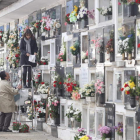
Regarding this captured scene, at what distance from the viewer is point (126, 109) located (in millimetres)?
9570

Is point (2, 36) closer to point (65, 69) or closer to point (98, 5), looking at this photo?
point (65, 69)

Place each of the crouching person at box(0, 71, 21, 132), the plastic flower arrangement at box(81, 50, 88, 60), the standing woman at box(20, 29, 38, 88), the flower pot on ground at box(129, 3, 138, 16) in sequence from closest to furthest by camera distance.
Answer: the flower pot on ground at box(129, 3, 138, 16)
the plastic flower arrangement at box(81, 50, 88, 60)
the crouching person at box(0, 71, 21, 132)
the standing woman at box(20, 29, 38, 88)

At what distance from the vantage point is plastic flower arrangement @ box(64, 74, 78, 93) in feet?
40.3

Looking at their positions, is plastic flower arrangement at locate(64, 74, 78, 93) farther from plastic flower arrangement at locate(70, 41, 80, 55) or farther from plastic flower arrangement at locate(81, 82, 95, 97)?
plastic flower arrangement at locate(81, 82, 95, 97)

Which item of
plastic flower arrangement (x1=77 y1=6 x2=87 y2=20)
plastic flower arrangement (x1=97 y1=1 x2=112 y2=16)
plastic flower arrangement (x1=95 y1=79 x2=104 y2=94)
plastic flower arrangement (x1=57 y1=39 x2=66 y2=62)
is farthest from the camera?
plastic flower arrangement (x1=57 y1=39 x2=66 y2=62)

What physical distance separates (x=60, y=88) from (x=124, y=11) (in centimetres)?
436

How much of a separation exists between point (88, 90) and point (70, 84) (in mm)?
1332

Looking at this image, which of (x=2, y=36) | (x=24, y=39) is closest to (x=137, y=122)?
(x=24, y=39)

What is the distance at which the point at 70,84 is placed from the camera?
12.4 m

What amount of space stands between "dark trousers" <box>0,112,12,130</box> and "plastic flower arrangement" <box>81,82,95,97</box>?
130 inches

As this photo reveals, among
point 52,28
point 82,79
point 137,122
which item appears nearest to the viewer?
point 137,122

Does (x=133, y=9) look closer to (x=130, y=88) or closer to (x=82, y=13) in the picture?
(x=130, y=88)

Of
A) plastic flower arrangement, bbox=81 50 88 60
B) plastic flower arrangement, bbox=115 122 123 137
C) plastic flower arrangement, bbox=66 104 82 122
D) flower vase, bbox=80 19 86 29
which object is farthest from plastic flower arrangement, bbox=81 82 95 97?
flower vase, bbox=80 19 86 29

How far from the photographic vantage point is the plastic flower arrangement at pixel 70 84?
40.3 ft
